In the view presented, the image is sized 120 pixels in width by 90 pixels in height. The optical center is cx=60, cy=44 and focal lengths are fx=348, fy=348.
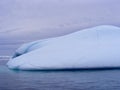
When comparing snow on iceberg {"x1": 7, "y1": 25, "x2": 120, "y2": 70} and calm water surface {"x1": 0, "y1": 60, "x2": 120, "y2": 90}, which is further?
snow on iceberg {"x1": 7, "y1": 25, "x2": 120, "y2": 70}

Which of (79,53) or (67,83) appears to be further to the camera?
(79,53)

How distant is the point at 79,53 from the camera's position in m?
13.4

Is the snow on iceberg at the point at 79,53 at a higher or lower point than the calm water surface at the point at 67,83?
higher

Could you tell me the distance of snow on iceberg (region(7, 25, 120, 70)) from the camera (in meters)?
13.2

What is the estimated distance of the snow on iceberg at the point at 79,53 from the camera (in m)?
13.2

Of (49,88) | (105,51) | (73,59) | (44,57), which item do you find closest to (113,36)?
(105,51)

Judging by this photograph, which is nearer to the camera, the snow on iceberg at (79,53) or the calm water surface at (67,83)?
the calm water surface at (67,83)

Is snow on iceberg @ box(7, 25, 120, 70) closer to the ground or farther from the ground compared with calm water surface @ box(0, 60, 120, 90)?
farther from the ground

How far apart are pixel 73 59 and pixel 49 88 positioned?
13.3ft

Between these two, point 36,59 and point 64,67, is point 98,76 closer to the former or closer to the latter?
point 64,67

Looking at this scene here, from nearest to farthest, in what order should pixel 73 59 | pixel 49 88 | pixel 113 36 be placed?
pixel 49 88
pixel 73 59
pixel 113 36

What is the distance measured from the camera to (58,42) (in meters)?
14.2

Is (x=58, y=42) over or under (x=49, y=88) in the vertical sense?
over

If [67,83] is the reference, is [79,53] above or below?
above
